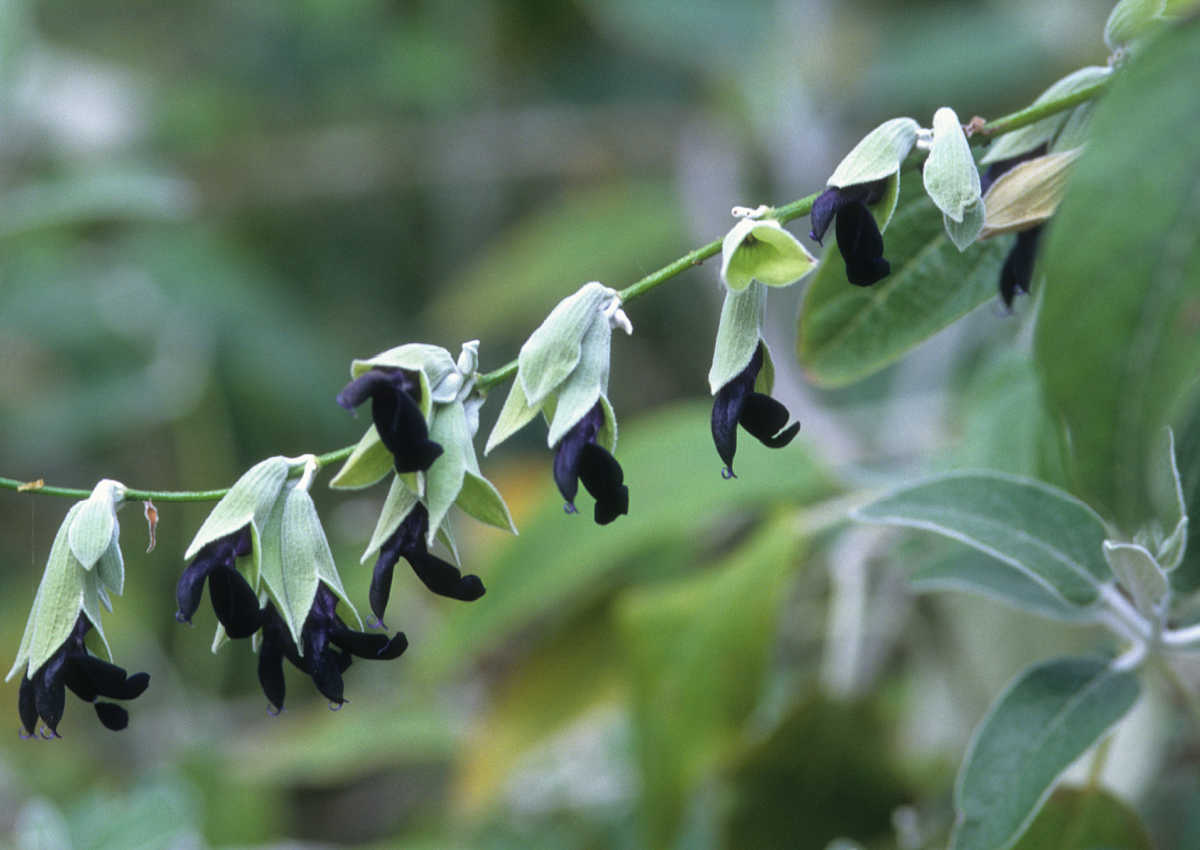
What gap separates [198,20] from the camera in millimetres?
2906

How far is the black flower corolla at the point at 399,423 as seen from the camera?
19.9 inches

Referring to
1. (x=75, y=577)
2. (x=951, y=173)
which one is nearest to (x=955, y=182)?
(x=951, y=173)

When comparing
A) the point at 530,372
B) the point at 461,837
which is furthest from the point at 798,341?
the point at 461,837

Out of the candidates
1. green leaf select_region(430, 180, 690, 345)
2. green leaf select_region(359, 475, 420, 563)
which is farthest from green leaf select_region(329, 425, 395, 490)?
green leaf select_region(430, 180, 690, 345)

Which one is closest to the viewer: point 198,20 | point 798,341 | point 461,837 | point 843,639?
point 798,341

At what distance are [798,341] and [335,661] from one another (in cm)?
36

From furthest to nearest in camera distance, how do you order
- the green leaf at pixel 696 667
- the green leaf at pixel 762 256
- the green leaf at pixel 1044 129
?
the green leaf at pixel 696 667 < the green leaf at pixel 1044 129 < the green leaf at pixel 762 256

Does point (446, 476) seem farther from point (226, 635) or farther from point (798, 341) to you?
point (798, 341)

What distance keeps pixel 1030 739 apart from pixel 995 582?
136 millimetres

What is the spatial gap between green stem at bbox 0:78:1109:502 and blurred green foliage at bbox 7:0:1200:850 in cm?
33

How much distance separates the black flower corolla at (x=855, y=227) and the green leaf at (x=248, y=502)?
294 millimetres

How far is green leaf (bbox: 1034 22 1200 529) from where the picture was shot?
523mm

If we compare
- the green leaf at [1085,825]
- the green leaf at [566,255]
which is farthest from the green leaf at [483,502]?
the green leaf at [566,255]

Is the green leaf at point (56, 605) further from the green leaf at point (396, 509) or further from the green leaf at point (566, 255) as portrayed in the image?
the green leaf at point (566, 255)
